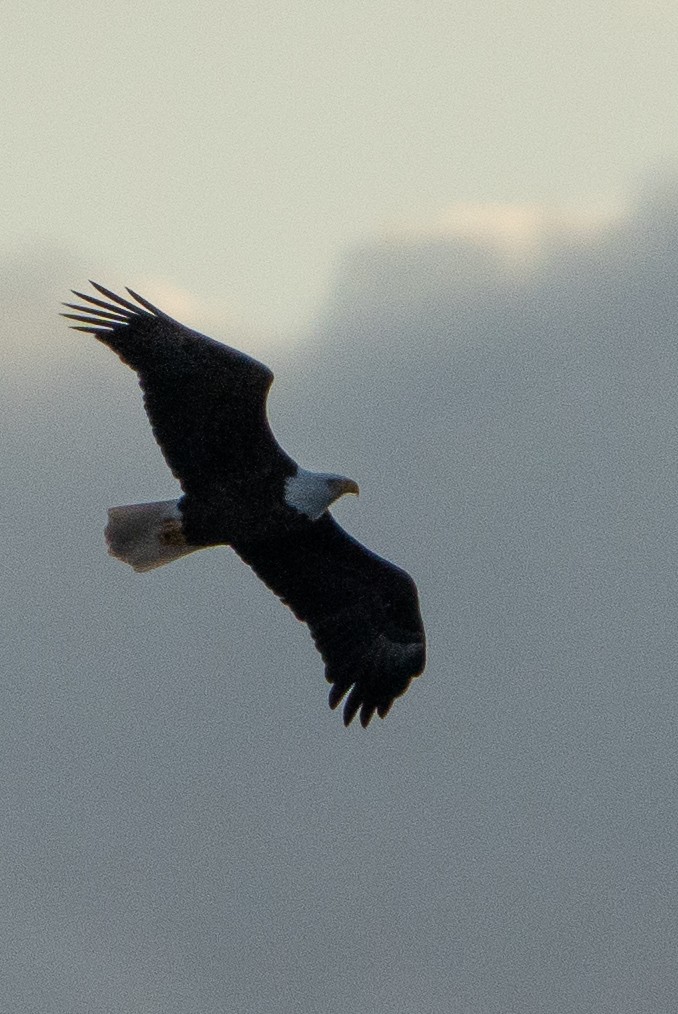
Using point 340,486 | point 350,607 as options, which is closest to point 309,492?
point 340,486

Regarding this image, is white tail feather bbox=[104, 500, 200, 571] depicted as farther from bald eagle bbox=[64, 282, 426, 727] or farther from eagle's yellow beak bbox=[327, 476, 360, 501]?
eagle's yellow beak bbox=[327, 476, 360, 501]

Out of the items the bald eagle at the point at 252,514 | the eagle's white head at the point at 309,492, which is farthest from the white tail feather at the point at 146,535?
the eagle's white head at the point at 309,492

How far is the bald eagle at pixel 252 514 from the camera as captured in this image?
11.5 meters

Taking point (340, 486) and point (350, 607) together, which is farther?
point (350, 607)

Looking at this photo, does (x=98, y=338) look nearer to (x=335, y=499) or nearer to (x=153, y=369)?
(x=153, y=369)

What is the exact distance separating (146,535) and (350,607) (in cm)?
132

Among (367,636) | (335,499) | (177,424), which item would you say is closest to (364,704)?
(367,636)

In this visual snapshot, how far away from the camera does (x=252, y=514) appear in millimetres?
11938

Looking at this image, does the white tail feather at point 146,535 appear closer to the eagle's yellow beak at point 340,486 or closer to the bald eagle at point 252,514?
the bald eagle at point 252,514

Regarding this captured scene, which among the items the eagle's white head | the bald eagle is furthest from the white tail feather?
the eagle's white head

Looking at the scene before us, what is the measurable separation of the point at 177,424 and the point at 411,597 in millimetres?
1861

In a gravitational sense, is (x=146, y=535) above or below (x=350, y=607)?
above

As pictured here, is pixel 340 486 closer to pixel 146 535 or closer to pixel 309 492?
pixel 309 492

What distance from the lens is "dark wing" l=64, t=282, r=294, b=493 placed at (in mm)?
11445
